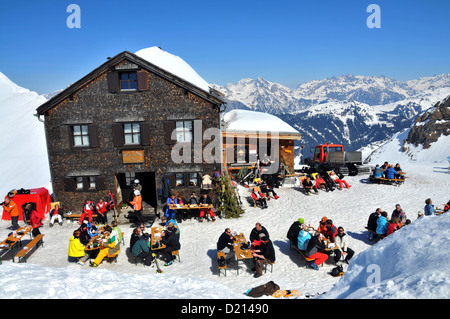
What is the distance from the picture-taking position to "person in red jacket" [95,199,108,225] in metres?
14.0

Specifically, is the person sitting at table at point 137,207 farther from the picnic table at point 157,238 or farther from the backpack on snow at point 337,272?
the backpack on snow at point 337,272

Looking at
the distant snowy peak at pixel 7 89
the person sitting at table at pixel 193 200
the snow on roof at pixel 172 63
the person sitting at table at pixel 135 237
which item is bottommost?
the person sitting at table at pixel 135 237

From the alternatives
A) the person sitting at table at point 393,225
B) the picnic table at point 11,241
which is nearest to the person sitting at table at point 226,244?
the person sitting at table at point 393,225

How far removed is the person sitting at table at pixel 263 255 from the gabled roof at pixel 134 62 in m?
7.76

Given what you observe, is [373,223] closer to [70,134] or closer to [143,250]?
[143,250]

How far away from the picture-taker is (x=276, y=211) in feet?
49.9

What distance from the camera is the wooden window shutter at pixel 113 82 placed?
13.9 metres

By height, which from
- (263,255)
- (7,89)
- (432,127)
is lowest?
(263,255)

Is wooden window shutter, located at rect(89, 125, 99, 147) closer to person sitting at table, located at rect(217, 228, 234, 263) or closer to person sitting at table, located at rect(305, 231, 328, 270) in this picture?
person sitting at table, located at rect(217, 228, 234, 263)

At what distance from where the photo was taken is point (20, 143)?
6312 cm

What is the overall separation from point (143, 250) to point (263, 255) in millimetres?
4277

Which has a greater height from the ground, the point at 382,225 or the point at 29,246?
the point at 382,225

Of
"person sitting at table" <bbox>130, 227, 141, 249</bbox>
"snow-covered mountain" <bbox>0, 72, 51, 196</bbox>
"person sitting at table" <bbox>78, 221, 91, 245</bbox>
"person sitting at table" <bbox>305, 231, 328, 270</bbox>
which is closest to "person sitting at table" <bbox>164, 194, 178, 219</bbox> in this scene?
"person sitting at table" <bbox>130, 227, 141, 249</bbox>

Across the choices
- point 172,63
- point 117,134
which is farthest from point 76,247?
point 172,63
